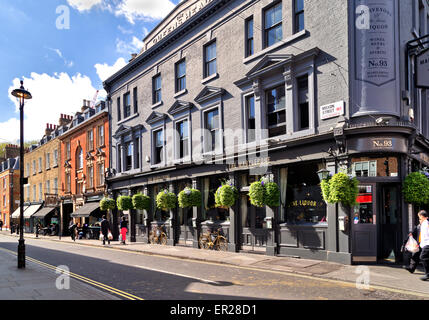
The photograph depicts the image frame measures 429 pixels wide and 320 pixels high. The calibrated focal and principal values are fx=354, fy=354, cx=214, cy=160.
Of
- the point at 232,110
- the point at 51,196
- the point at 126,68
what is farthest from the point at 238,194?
the point at 51,196

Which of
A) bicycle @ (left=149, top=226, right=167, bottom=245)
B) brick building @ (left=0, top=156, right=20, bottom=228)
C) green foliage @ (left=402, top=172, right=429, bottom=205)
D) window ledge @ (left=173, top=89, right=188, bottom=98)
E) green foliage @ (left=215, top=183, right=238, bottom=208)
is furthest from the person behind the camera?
brick building @ (left=0, top=156, right=20, bottom=228)

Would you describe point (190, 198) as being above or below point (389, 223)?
above

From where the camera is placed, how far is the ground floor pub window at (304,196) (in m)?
13.2

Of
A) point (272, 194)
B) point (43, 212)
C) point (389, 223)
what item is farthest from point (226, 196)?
point (43, 212)

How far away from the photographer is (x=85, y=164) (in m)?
32.5

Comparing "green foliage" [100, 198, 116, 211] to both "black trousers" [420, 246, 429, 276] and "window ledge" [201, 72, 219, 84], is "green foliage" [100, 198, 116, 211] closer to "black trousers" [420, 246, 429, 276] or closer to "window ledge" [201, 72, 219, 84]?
"window ledge" [201, 72, 219, 84]

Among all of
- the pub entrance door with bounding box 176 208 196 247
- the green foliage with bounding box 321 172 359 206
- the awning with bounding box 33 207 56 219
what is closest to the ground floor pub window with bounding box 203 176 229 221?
the pub entrance door with bounding box 176 208 196 247

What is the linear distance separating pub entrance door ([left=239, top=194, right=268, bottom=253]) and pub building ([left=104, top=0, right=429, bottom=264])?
0.05 m

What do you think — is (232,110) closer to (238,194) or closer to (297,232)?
(238,194)

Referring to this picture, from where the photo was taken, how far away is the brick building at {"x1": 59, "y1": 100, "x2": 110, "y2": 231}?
2938cm

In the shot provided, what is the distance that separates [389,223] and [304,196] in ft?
10.1

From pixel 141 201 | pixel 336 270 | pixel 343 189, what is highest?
pixel 343 189

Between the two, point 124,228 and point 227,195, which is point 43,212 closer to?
point 124,228
